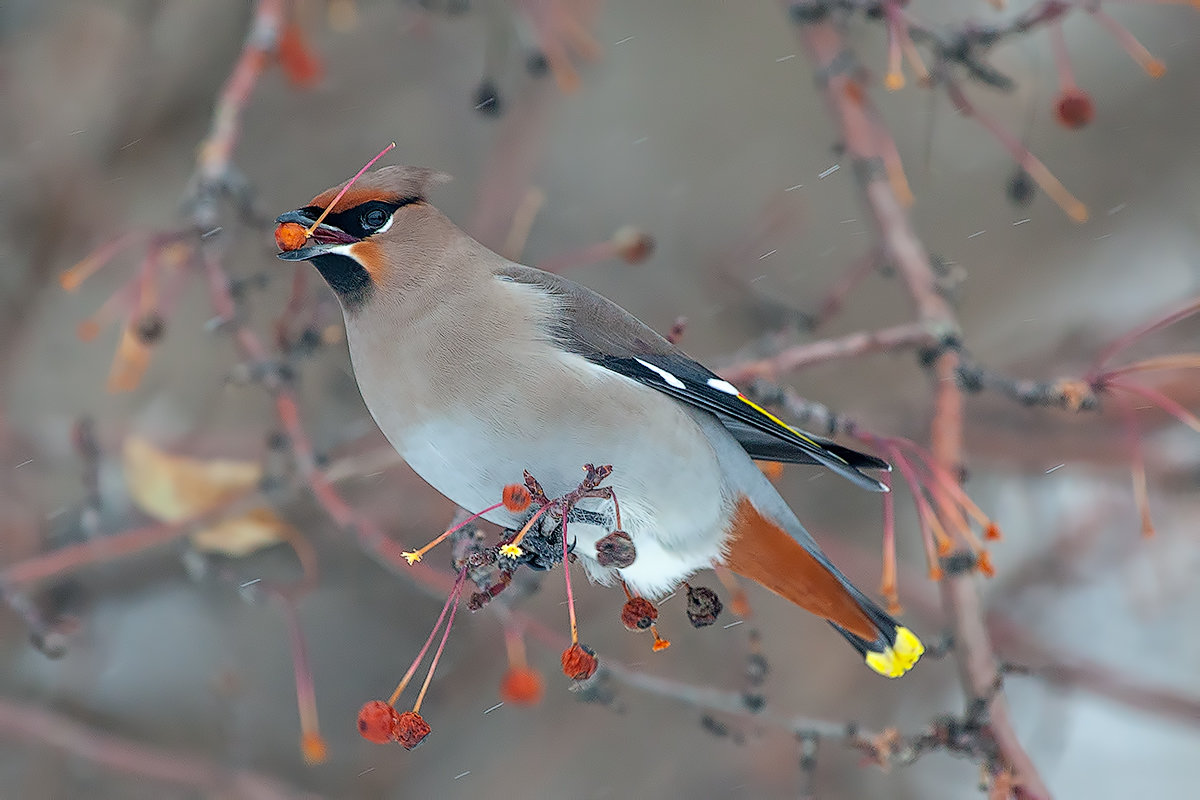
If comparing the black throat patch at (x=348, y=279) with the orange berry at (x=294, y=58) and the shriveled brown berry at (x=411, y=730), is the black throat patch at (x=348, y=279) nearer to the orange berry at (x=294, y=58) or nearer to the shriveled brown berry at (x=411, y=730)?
the shriveled brown berry at (x=411, y=730)

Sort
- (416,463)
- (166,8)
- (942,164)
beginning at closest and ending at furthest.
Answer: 1. (416,463)
2. (166,8)
3. (942,164)

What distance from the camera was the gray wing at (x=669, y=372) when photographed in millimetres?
2002

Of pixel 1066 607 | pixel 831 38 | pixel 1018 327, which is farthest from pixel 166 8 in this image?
pixel 1066 607

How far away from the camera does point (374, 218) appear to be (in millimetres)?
2031

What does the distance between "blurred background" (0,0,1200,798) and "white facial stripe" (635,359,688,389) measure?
1125 millimetres

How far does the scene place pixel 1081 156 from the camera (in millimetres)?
4285

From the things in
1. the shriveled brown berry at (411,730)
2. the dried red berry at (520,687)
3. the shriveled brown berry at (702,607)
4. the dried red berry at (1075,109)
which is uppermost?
the dried red berry at (1075,109)

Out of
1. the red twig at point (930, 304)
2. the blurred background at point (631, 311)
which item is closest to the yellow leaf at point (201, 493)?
the blurred background at point (631, 311)

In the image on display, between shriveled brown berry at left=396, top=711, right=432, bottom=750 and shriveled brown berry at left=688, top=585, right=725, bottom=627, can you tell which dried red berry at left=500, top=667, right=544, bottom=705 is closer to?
shriveled brown berry at left=688, top=585, right=725, bottom=627

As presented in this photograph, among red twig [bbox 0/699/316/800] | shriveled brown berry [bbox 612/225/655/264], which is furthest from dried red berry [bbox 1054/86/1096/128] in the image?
red twig [bbox 0/699/316/800]

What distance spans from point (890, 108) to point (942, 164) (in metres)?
0.32

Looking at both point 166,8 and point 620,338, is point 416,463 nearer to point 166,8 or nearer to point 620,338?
point 620,338

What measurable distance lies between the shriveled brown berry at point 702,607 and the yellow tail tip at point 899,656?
0.49 m

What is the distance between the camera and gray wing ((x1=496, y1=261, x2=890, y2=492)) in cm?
200
